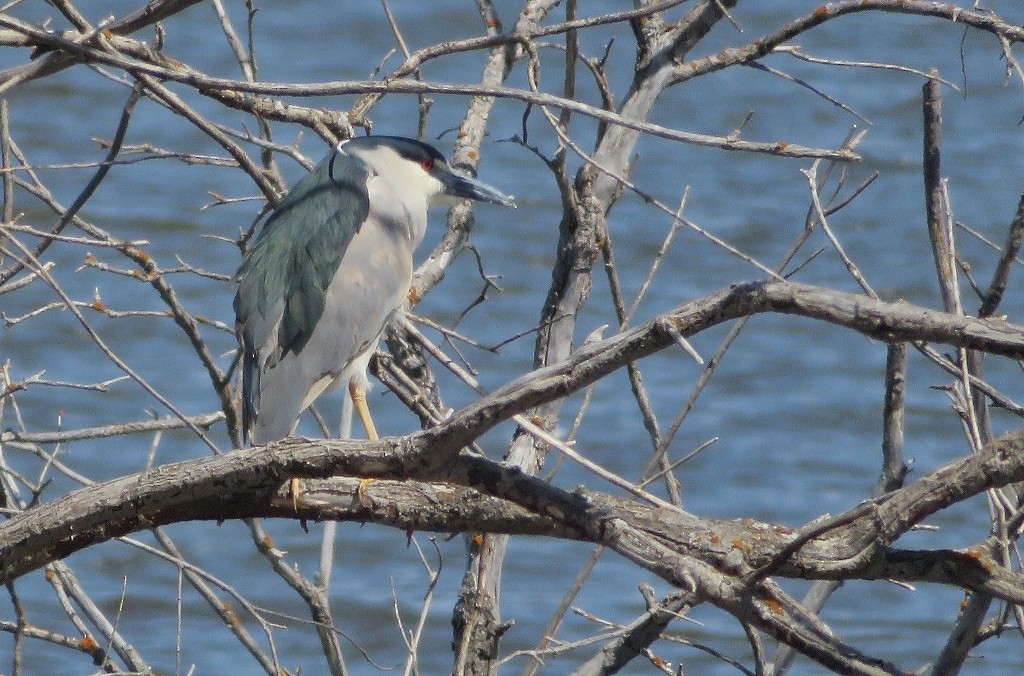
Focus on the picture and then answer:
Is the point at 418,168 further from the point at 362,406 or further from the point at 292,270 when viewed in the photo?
the point at 362,406

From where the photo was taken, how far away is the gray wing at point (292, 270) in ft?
11.2

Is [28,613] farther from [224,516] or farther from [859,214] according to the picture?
[859,214]

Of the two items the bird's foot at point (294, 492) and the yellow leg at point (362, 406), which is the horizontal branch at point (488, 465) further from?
Result: the yellow leg at point (362, 406)

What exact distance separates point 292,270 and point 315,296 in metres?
0.08

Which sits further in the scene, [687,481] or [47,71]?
[687,481]

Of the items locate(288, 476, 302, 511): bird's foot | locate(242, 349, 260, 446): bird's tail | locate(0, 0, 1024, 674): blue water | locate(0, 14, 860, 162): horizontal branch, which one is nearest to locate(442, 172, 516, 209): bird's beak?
locate(242, 349, 260, 446): bird's tail

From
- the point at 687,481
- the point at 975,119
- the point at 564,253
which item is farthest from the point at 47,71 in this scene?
the point at 975,119

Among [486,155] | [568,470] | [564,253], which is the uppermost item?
[486,155]

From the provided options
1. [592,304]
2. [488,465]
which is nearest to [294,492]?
[488,465]

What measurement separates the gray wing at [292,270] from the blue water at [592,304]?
7.92 feet

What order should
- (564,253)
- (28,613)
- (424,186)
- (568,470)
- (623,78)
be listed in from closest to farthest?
(564,253), (424,186), (28,613), (568,470), (623,78)

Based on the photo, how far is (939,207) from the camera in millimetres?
2549

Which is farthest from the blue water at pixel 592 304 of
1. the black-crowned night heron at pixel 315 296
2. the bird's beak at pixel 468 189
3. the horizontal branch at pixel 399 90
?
the horizontal branch at pixel 399 90

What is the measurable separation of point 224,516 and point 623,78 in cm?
673
